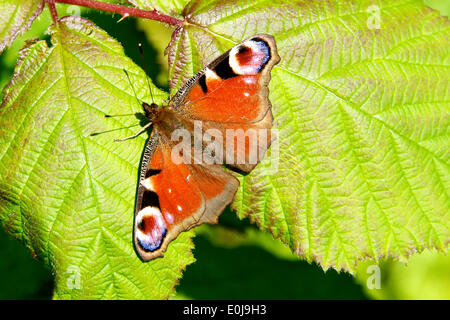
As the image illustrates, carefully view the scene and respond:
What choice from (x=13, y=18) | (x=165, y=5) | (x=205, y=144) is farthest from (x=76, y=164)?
→ (x=165, y=5)

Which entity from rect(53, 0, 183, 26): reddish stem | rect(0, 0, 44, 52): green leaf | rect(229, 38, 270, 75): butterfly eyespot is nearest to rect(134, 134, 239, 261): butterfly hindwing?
rect(229, 38, 270, 75): butterfly eyespot

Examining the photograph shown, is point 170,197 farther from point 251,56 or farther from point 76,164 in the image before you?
point 251,56

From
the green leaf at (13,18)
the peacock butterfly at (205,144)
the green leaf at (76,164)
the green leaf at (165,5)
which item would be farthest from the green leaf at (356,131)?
the green leaf at (13,18)

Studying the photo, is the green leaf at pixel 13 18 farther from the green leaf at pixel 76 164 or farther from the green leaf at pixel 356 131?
the green leaf at pixel 356 131

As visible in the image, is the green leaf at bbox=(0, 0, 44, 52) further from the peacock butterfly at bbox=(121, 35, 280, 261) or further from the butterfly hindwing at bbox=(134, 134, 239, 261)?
the butterfly hindwing at bbox=(134, 134, 239, 261)

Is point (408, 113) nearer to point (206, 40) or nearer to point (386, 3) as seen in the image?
point (386, 3)
